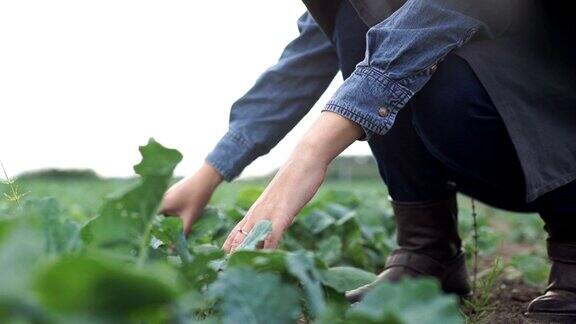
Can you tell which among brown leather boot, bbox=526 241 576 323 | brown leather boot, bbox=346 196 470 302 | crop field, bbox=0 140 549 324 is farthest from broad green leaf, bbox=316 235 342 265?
brown leather boot, bbox=526 241 576 323

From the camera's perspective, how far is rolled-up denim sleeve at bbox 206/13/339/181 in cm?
230

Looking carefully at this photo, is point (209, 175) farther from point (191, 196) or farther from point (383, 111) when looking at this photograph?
point (383, 111)

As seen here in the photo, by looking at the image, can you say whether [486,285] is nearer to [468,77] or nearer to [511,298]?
[511,298]

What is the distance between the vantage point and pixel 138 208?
3.86 ft

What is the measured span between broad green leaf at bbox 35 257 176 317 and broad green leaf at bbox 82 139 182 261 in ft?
0.89

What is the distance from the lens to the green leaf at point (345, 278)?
4.49 ft

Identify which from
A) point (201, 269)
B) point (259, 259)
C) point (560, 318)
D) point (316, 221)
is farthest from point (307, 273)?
point (316, 221)

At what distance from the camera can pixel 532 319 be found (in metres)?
2.09

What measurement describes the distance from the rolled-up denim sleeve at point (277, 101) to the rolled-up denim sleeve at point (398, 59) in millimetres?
665

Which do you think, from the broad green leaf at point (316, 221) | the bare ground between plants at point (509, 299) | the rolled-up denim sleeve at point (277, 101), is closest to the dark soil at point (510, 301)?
the bare ground between plants at point (509, 299)

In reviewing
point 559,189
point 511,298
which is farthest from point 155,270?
point 511,298

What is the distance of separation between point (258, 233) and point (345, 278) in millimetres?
175

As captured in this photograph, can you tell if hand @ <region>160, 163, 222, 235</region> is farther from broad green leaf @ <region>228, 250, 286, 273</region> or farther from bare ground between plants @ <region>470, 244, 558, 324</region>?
broad green leaf @ <region>228, 250, 286, 273</region>

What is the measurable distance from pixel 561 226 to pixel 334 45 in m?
0.77
